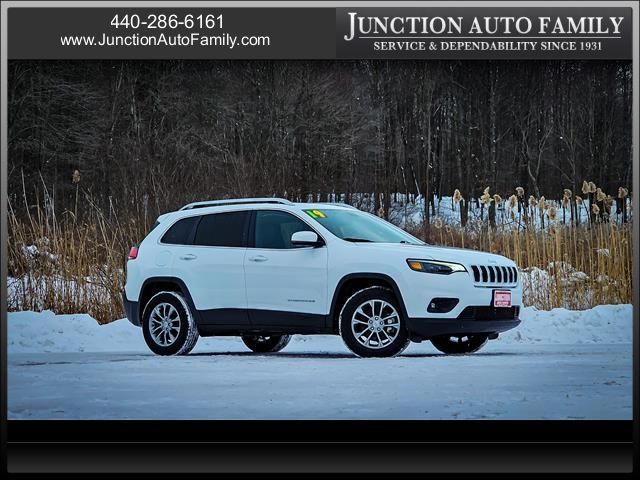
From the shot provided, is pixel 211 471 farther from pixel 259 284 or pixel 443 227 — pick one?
pixel 443 227

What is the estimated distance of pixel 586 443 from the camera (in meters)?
9.86

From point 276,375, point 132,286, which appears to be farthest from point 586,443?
point 132,286

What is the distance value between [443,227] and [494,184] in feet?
2.21

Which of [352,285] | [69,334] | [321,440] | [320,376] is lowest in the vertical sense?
[321,440]

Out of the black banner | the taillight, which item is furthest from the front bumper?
the taillight

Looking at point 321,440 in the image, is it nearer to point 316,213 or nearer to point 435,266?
point 435,266

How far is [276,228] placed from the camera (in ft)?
37.4

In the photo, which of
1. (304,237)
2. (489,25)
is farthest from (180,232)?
(489,25)

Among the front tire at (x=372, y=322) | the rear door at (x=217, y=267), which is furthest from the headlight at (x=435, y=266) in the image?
the rear door at (x=217, y=267)

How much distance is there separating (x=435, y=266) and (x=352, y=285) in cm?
81

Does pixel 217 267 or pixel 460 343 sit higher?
pixel 217 267

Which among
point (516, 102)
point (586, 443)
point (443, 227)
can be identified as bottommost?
point (586, 443)

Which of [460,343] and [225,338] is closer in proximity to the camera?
[460,343]

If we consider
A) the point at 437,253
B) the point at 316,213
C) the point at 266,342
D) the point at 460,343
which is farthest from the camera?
the point at 266,342
